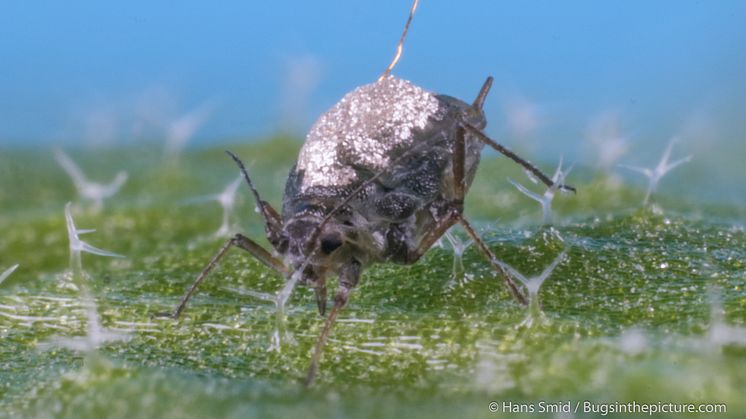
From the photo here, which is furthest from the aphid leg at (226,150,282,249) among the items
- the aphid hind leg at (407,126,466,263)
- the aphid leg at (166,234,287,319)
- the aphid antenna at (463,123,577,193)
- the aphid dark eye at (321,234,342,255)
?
the aphid antenna at (463,123,577,193)

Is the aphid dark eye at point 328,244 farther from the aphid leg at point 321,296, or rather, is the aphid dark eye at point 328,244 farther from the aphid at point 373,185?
the aphid leg at point 321,296

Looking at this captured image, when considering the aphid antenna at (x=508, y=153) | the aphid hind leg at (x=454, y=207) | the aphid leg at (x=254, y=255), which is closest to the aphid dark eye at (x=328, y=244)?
the aphid leg at (x=254, y=255)

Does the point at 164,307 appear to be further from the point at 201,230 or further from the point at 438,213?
the point at 201,230

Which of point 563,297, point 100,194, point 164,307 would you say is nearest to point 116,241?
point 100,194

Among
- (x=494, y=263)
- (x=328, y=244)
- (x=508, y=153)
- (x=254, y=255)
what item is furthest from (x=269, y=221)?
(x=508, y=153)

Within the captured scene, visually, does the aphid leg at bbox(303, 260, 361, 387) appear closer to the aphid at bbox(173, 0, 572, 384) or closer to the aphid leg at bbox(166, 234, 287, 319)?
the aphid at bbox(173, 0, 572, 384)
